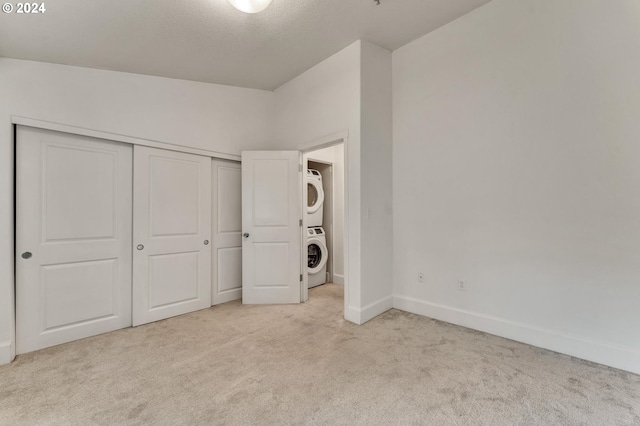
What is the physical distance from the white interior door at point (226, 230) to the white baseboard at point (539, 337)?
2.25m

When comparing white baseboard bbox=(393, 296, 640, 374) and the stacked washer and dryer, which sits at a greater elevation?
the stacked washer and dryer

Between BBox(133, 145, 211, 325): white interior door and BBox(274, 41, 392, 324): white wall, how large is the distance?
1.52 m

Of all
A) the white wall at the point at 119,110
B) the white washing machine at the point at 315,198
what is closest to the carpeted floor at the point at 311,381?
the white wall at the point at 119,110

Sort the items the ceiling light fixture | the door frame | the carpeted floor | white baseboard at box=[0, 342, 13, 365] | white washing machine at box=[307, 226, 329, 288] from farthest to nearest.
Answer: white washing machine at box=[307, 226, 329, 288], the door frame, white baseboard at box=[0, 342, 13, 365], the ceiling light fixture, the carpeted floor

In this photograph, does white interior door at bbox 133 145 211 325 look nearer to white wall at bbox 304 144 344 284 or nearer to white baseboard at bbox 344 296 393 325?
white baseboard at bbox 344 296 393 325

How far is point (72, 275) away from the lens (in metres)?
2.54

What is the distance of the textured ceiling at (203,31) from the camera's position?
2070mm

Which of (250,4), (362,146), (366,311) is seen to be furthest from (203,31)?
(366,311)

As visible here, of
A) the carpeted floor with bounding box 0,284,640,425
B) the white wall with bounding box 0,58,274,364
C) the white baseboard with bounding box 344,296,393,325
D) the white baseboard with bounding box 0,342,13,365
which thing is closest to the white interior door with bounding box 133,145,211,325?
the white wall with bounding box 0,58,274,364

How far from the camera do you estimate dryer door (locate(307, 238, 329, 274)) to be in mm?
4246

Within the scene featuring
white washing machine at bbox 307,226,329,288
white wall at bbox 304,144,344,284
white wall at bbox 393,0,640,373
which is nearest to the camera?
white wall at bbox 393,0,640,373

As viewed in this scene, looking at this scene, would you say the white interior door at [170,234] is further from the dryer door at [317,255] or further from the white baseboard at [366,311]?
the white baseboard at [366,311]

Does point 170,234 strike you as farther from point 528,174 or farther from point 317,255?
point 528,174

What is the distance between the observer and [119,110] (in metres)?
2.75
